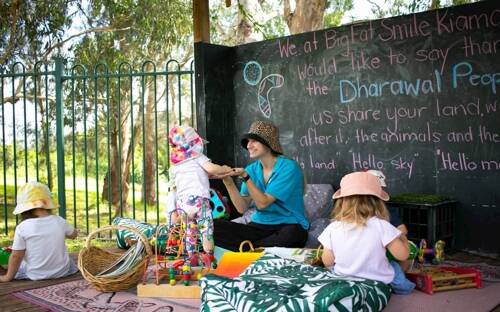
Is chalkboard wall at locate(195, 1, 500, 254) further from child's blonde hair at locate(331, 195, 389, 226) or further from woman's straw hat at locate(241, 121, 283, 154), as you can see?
child's blonde hair at locate(331, 195, 389, 226)

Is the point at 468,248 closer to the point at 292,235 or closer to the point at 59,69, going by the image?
the point at 292,235

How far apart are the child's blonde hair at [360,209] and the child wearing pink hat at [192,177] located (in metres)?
1.03

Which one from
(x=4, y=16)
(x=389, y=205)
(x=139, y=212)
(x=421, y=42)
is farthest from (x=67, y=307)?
(x=139, y=212)

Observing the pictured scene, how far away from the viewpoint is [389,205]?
18.5 feet

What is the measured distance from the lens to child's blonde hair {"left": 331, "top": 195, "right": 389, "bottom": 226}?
140 inches

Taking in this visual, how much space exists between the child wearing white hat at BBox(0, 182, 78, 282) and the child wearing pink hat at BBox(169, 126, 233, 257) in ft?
3.51

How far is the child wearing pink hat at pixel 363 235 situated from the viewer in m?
3.50

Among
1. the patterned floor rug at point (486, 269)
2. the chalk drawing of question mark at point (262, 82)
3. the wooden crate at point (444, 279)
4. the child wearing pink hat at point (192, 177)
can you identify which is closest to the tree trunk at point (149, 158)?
the chalk drawing of question mark at point (262, 82)

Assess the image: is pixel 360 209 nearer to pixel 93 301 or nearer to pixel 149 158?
pixel 93 301

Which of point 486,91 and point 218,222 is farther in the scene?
point 486,91

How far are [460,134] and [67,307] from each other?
13.0 ft

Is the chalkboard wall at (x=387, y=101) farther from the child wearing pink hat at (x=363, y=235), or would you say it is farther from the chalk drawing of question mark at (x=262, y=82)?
the child wearing pink hat at (x=363, y=235)

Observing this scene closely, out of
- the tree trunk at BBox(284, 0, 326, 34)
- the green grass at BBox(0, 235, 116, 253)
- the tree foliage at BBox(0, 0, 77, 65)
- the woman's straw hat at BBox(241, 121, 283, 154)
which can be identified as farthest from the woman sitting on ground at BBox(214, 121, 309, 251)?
the tree foliage at BBox(0, 0, 77, 65)

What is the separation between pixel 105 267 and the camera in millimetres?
4316
